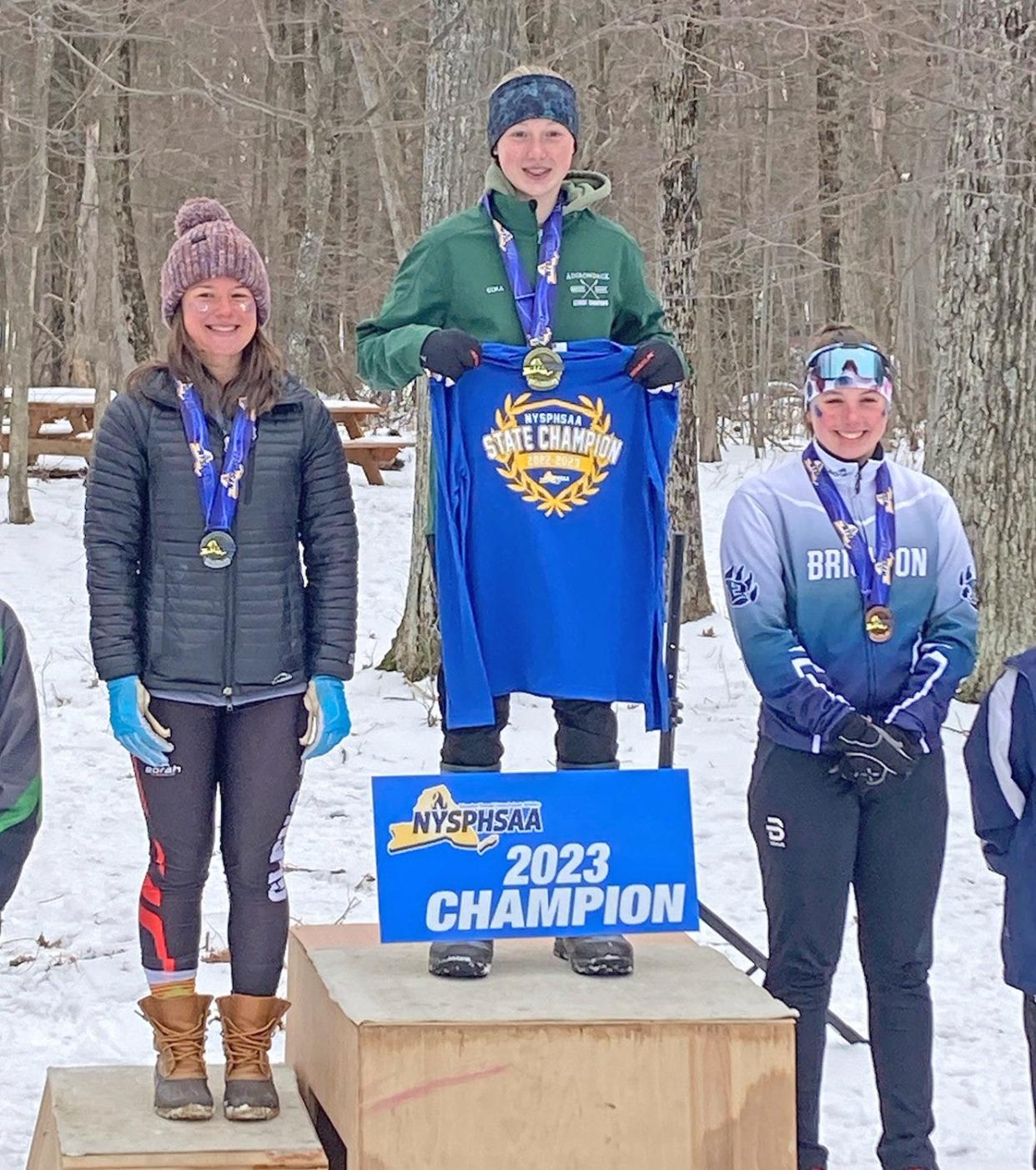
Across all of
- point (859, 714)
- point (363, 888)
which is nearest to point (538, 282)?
point (859, 714)

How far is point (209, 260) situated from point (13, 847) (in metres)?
1.27

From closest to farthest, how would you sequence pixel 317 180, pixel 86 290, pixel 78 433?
pixel 317 180 → pixel 78 433 → pixel 86 290

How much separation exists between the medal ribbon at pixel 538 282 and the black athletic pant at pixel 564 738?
2.66 feet

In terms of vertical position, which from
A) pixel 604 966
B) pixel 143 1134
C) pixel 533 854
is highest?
pixel 533 854

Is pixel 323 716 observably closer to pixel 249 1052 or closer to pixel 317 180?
pixel 249 1052

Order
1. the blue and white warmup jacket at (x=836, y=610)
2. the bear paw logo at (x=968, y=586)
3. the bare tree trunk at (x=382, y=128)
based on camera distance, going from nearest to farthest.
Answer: the blue and white warmup jacket at (x=836, y=610), the bear paw logo at (x=968, y=586), the bare tree trunk at (x=382, y=128)

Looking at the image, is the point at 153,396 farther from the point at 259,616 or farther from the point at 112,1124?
the point at 112,1124

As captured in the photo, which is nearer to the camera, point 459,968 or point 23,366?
point 459,968

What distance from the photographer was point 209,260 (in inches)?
138

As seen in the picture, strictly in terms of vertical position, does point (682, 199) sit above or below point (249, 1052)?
above

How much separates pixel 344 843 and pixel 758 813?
303cm

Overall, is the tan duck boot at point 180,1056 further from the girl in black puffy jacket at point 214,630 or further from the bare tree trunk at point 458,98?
the bare tree trunk at point 458,98

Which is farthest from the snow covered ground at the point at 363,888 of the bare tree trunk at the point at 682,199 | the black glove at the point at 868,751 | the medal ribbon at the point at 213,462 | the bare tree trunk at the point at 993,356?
the medal ribbon at the point at 213,462

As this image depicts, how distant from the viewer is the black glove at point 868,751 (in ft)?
11.5
